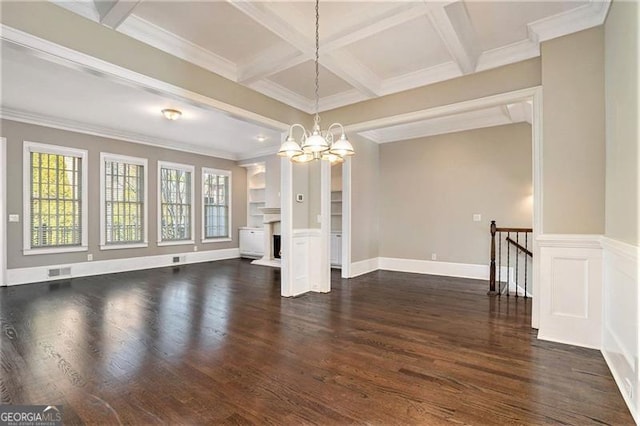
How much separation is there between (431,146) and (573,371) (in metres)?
4.83

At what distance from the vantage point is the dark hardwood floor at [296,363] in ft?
6.30

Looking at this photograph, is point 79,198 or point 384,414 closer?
point 384,414

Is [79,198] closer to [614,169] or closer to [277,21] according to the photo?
[277,21]

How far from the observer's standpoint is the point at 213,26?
3016mm

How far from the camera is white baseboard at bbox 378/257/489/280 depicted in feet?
19.4

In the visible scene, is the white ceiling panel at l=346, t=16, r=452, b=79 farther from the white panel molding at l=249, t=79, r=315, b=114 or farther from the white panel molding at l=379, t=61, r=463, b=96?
the white panel molding at l=249, t=79, r=315, b=114

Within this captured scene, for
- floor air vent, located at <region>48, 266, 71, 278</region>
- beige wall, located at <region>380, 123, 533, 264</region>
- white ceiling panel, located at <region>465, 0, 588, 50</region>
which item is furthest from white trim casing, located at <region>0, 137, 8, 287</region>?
white ceiling panel, located at <region>465, 0, 588, 50</region>

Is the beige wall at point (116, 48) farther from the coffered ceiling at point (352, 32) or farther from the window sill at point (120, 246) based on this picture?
the window sill at point (120, 246)

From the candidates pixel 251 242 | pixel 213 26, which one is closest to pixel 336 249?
pixel 251 242

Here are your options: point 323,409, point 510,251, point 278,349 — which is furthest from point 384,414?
point 510,251

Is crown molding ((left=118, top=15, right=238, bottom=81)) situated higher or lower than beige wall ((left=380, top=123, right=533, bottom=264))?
higher

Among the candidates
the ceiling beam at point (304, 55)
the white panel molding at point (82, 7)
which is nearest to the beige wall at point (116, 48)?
the white panel molding at point (82, 7)

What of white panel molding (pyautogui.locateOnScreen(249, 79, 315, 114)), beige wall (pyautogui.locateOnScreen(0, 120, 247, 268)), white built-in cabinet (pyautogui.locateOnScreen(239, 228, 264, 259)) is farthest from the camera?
white built-in cabinet (pyautogui.locateOnScreen(239, 228, 264, 259))

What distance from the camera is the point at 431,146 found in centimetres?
647
